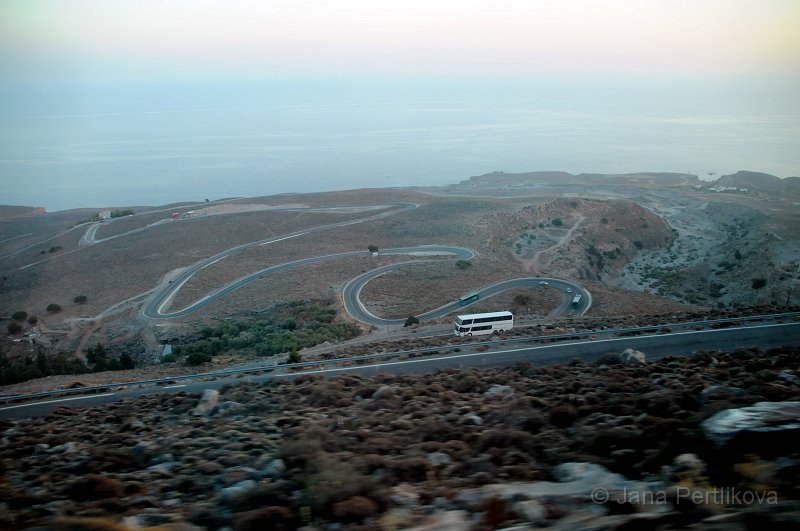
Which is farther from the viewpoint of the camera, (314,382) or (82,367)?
(82,367)

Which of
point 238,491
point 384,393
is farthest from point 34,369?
point 238,491

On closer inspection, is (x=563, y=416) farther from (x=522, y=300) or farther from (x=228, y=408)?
(x=522, y=300)

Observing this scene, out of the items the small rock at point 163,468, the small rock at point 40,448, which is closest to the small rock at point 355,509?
the small rock at point 163,468

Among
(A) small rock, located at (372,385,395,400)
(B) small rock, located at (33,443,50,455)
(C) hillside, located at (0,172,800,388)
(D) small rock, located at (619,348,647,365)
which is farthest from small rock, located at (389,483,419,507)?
(C) hillside, located at (0,172,800,388)

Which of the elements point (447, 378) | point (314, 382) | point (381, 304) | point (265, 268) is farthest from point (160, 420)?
point (265, 268)

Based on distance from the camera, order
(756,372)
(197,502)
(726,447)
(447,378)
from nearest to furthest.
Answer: (726,447)
(197,502)
(756,372)
(447,378)

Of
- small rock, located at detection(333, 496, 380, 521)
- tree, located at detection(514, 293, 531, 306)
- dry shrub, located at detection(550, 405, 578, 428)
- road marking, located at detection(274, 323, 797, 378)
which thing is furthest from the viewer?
tree, located at detection(514, 293, 531, 306)

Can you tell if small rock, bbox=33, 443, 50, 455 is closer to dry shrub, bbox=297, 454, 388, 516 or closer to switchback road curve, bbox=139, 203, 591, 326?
dry shrub, bbox=297, 454, 388, 516

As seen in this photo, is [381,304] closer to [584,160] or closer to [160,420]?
[160,420]

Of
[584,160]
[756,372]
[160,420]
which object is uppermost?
[584,160]
